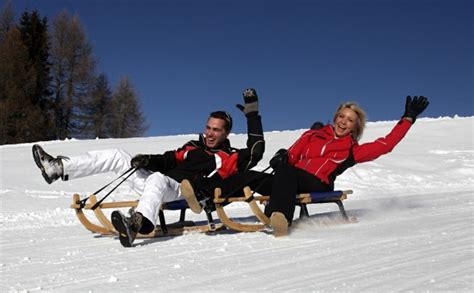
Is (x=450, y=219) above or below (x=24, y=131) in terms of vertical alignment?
below

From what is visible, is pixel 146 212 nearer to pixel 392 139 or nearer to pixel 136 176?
pixel 136 176

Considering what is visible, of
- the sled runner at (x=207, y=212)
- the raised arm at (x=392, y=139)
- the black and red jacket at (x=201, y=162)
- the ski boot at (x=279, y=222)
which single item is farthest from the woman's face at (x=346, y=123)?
the ski boot at (x=279, y=222)

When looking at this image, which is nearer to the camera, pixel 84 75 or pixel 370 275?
pixel 370 275

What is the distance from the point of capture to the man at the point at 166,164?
3.55 metres

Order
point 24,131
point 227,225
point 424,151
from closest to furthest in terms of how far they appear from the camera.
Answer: point 227,225
point 424,151
point 24,131

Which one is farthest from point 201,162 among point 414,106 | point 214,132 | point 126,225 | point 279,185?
point 414,106

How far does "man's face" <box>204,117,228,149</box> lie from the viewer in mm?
4438

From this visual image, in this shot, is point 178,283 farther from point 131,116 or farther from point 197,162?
point 131,116

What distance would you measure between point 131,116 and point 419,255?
2434 centimetres

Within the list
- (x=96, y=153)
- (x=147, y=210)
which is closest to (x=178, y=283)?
(x=147, y=210)

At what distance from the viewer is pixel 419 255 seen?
2.72 meters

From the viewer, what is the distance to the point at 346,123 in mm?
4828

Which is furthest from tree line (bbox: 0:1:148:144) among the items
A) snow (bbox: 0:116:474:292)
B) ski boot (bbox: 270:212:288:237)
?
ski boot (bbox: 270:212:288:237)

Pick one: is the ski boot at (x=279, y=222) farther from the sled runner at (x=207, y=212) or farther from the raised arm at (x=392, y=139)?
the raised arm at (x=392, y=139)
